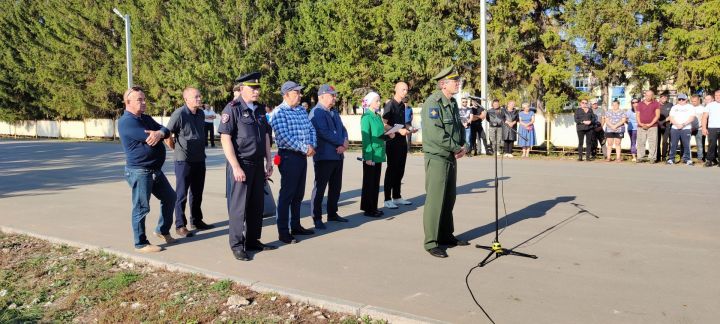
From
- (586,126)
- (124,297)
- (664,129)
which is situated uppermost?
(586,126)

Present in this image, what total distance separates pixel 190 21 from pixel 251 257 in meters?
27.3

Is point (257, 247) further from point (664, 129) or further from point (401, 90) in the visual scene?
point (664, 129)

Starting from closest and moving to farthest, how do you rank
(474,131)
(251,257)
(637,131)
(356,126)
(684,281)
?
(684,281)
(251,257)
(637,131)
(474,131)
(356,126)

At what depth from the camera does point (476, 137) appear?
19375 mm

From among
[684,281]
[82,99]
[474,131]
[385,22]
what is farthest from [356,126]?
[82,99]

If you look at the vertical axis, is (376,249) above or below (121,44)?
below

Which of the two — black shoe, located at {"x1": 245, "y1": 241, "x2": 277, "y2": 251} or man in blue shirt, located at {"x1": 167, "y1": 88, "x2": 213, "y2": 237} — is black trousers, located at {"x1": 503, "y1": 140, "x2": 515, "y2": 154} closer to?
man in blue shirt, located at {"x1": 167, "y1": 88, "x2": 213, "y2": 237}

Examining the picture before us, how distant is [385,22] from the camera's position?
2492 centimetres

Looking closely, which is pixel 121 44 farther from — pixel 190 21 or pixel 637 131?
pixel 637 131

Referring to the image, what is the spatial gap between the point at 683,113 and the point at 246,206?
12642mm

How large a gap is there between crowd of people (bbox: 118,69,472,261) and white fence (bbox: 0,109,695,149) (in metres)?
11.7

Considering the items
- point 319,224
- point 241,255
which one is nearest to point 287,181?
point 319,224

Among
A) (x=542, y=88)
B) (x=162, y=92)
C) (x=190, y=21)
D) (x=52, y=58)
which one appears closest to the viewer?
(x=542, y=88)

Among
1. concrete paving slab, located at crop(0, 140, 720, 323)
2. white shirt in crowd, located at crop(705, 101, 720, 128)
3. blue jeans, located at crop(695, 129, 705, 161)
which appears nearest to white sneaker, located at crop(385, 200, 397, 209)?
concrete paving slab, located at crop(0, 140, 720, 323)
